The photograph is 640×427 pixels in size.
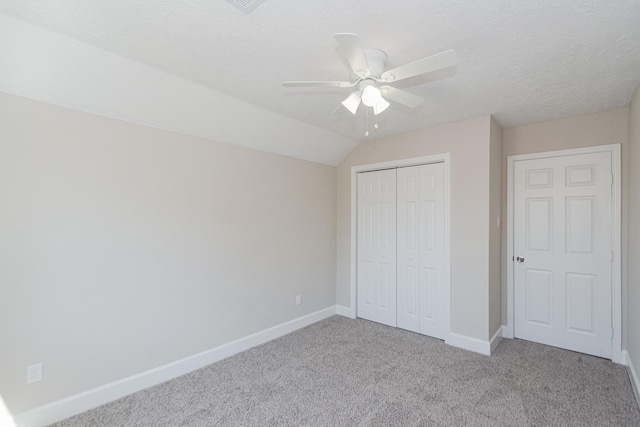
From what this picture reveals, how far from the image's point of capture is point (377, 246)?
4.09 metres

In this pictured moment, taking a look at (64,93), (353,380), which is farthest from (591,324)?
(64,93)

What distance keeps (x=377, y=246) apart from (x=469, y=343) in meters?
1.50

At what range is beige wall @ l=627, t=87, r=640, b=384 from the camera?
2402 millimetres

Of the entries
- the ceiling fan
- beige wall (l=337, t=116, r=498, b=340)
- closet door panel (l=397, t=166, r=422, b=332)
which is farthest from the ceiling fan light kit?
closet door panel (l=397, t=166, r=422, b=332)

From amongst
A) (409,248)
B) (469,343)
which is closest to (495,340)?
(469,343)

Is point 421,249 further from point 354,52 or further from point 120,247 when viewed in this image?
point 120,247

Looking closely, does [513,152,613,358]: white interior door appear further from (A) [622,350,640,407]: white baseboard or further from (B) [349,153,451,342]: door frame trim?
(B) [349,153,451,342]: door frame trim

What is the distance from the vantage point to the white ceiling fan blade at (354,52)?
1.38 metres

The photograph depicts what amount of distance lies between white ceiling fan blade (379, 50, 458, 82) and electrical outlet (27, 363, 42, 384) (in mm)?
2906

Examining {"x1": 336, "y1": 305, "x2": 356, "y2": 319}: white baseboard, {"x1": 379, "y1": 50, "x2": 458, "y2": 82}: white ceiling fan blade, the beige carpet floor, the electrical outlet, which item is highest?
{"x1": 379, "y1": 50, "x2": 458, "y2": 82}: white ceiling fan blade

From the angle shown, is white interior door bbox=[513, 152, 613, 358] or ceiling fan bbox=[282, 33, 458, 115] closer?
ceiling fan bbox=[282, 33, 458, 115]

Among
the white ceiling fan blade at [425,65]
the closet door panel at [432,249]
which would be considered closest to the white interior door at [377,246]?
the closet door panel at [432,249]

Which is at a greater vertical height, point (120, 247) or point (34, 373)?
point (120, 247)

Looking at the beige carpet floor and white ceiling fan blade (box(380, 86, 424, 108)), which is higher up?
white ceiling fan blade (box(380, 86, 424, 108))
